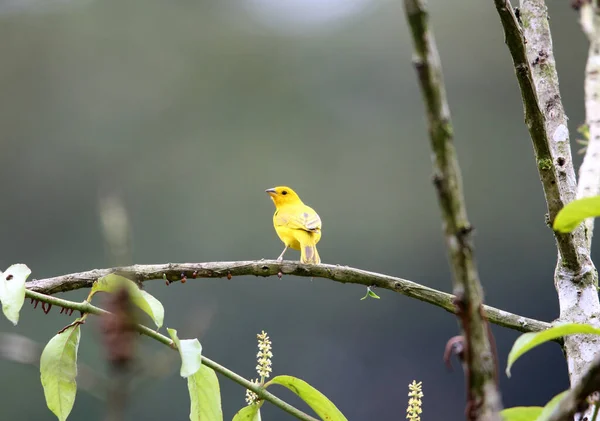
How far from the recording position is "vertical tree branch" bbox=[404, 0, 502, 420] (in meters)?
0.31

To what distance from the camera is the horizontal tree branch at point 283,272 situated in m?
1.06

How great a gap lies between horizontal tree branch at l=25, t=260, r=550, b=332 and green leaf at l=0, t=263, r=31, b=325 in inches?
8.1

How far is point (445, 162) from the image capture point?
32cm

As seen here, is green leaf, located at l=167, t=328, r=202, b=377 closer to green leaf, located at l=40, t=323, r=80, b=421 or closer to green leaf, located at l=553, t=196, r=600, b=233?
green leaf, located at l=40, t=323, r=80, b=421

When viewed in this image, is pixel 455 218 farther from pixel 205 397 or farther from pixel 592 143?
pixel 592 143

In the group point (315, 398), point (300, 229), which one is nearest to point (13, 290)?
point (315, 398)

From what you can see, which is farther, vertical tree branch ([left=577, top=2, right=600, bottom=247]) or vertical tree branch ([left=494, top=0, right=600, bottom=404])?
vertical tree branch ([left=577, top=2, right=600, bottom=247])

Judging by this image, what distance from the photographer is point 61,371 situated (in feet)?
2.56

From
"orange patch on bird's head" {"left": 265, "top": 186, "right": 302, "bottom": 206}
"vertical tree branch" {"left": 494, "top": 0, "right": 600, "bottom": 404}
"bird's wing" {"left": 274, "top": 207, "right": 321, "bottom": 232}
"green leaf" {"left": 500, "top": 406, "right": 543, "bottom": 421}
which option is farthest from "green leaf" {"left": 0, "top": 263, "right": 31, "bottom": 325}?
"orange patch on bird's head" {"left": 265, "top": 186, "right": 302, "bottom": 206}

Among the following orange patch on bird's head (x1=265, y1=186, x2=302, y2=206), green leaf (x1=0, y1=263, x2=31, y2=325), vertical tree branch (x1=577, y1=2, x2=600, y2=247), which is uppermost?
orange patch on bird's head (x1=265, y1=186, x2=302, y2=206)

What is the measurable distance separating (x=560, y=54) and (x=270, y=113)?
8.61 ft

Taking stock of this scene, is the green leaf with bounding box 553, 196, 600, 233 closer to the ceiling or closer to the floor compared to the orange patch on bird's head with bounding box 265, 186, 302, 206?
closer to the floor

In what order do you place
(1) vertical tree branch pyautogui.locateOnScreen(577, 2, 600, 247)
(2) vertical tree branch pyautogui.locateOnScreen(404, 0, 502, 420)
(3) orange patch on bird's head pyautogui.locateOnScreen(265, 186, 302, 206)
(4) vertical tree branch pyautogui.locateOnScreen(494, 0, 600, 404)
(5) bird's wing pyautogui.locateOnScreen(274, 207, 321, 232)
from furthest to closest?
(3) orange patch on bird's head pyautogui.locateOnScreen(265, 186, 302, 206) → (5) bird's wing pyautogui.locateOnScreen(274, 207, 321, 232) → (1) vertical tree branch pyautogui.locateOnScreen(577, 2, 600, 247) → (4) vertical tree branch pyautogui.locateOnScreen(494, 0, 600, 404) → (2) vertical tree branch pyautogui.locateOnScreen(404, 0, 502, 420)

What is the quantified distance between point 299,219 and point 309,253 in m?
0.25
